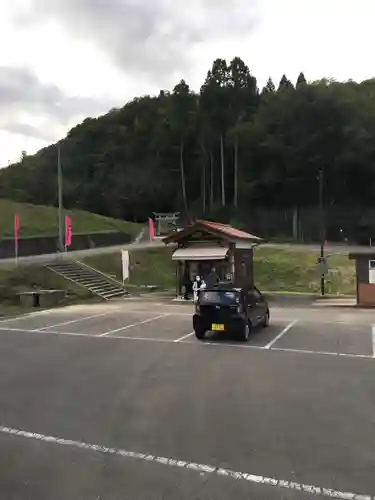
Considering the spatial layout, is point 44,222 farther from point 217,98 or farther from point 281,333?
point 281,333

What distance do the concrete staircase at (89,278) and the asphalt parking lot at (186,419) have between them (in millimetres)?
14122

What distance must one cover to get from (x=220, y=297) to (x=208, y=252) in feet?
38.0

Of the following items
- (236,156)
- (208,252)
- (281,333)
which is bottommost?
(281,333)

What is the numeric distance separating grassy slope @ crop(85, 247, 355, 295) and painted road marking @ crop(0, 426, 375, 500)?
979 inches

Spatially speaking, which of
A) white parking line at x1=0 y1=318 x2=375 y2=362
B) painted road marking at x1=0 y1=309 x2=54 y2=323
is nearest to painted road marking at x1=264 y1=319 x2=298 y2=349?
white parking line at x1=0 y1=318 x2=375 y2=362

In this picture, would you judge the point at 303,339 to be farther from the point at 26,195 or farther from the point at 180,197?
the point at 26,195

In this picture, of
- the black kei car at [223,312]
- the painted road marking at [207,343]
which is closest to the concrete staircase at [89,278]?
the painted road marking at [207,343]

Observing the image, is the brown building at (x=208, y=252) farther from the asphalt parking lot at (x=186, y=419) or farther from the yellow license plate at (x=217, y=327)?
the asphalt parking lot at (x=186, y=419)

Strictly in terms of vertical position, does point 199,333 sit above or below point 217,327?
below

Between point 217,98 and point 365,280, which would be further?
point 217,98

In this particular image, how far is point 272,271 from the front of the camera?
3347 cm

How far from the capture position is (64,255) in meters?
32.9

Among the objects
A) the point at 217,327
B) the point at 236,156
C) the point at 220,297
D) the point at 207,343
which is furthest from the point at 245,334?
the point at 236,156

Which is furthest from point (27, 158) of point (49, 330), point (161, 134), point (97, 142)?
point (49, 330)
